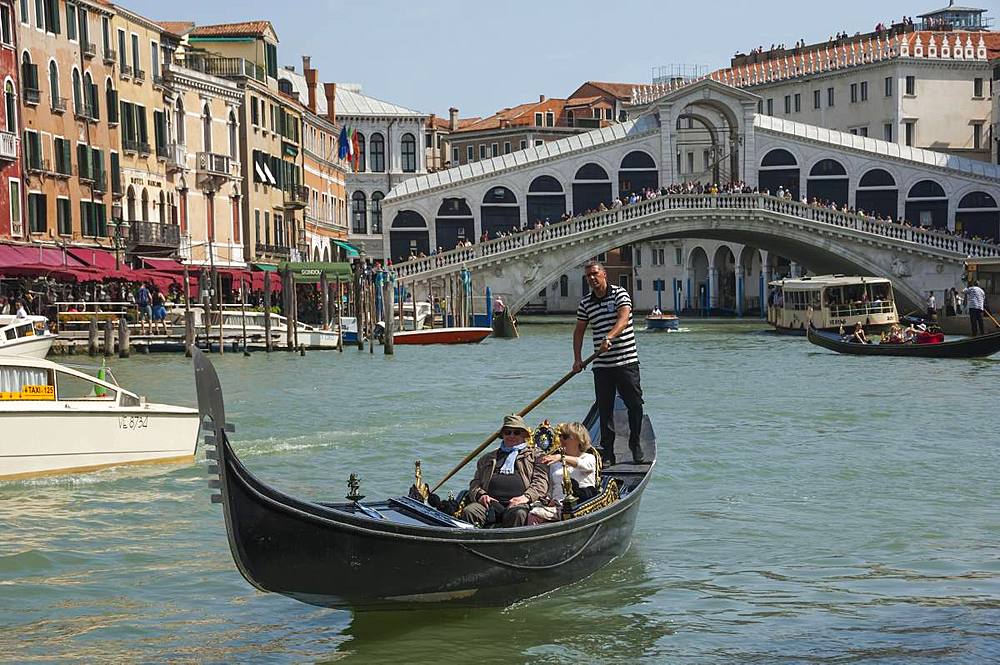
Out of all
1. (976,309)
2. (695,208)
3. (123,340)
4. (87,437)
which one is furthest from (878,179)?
(87,437)

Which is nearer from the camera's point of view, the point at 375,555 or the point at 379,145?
the point at 375,555

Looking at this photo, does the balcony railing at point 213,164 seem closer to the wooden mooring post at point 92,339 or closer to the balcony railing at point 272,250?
the balcony railing at point 272,250

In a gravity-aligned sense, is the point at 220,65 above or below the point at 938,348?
above

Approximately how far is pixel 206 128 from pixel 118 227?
5.37 m

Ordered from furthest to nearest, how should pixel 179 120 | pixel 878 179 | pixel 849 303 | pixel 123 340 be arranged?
pixel 878 179 → pixel 179 120 → pixel 849 303 → pixel 123 340

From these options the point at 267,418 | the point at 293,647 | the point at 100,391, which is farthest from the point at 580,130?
the point at 293,647

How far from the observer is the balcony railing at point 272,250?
30672mm

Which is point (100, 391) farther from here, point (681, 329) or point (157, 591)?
point (681, 329)

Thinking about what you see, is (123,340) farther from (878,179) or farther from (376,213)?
(376,213)

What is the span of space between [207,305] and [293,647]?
1613cm

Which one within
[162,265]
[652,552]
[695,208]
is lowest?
[652,552]

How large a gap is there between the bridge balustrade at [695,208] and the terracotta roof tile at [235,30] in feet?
19.0

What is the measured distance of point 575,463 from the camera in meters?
6.33

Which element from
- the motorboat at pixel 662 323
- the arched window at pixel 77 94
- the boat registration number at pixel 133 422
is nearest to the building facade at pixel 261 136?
the arched window at pixel 77 94
